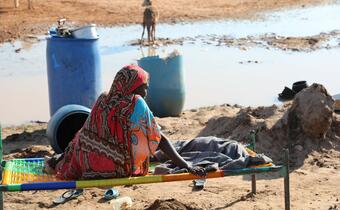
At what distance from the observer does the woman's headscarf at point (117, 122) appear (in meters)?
5.05

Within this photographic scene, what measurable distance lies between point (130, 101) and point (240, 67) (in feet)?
27.5

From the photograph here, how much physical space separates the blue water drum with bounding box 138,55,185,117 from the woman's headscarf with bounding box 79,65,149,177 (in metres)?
3.92

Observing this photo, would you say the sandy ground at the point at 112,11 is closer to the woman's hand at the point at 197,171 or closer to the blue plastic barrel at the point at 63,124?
the blue plastic barrel at the point at 63,124

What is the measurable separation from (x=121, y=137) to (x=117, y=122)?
0.11m

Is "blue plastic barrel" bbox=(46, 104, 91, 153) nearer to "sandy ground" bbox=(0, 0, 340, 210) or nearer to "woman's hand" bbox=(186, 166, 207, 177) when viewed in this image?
"sandy ground" bbox=(0, 0, 340, 210)

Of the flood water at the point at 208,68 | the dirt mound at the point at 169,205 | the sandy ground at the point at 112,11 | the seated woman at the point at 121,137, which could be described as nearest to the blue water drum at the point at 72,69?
the flood water at the point at 208,68

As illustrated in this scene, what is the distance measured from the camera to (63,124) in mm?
6953

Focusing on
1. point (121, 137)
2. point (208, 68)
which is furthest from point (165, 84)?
point (208, 68)

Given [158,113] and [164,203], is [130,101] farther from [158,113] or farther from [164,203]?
[158,113]

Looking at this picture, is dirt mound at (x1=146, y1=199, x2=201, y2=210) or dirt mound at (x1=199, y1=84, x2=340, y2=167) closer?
dirt mound at (x1=146, y1=199, x2=201, y2=210)

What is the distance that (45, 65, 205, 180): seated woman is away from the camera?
5.06 meters

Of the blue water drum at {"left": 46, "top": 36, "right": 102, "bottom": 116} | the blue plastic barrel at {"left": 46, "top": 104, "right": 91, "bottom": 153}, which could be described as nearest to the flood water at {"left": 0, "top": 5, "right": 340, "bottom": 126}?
the blue water drum at {"left": 46, "top": 36, "right": 102, "bottom": 116}

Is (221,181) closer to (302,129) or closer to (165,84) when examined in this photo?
(302,129)

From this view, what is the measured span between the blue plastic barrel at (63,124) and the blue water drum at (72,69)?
138 cm
